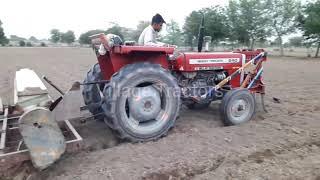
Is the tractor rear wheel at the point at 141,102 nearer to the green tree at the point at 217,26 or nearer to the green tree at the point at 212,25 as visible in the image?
the green tree at the point at 212,25

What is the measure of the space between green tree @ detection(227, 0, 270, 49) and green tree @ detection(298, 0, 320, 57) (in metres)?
4.62

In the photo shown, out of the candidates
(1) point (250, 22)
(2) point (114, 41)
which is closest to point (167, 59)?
(2) point (114, 41)

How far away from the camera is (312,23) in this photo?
29.9 meters

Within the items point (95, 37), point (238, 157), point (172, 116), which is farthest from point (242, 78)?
point (95, 37)

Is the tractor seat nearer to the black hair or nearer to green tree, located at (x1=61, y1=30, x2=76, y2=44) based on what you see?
the black hair

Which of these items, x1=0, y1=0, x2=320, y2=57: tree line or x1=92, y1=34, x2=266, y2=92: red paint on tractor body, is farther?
x1=0, y1=0, x2=320, y2=57: tree line

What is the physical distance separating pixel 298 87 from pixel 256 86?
403cm

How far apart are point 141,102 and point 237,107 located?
64.5 inches

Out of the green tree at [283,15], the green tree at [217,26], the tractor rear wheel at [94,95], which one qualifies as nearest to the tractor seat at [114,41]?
the tractor rear wheel at [94,95]

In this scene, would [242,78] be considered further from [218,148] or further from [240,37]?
[240,37]

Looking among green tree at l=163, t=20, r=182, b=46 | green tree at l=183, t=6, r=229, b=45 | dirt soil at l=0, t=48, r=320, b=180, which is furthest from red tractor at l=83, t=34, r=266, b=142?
green tree at l=183, t=6, r=229, b=45

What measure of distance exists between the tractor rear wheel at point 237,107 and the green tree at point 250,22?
3320 centimetres

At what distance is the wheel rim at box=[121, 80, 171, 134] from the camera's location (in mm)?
4387

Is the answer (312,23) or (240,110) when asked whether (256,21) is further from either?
(240,110)
